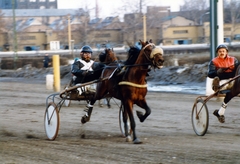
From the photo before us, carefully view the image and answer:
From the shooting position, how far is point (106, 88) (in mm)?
10320

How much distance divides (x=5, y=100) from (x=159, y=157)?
40.2 feet

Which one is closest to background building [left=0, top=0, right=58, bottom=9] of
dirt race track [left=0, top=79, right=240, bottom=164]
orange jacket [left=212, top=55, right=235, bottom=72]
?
dirt race track [left=0, top=79, right=240, bottom=164]

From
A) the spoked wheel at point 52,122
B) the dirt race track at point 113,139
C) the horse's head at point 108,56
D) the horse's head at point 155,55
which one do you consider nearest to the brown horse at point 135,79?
the horse's head at point 155,55

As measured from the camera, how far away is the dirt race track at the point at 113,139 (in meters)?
7.66

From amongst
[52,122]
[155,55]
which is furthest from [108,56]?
[155,55]

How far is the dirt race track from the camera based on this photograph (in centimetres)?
766

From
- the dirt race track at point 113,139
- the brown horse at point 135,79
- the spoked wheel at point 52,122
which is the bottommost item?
the dirt race track at point 113,139

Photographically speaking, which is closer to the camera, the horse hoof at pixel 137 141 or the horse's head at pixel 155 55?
the horse's head at pixel 155 55

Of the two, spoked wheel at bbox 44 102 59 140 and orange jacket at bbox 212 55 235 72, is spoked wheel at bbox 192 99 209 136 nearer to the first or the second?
orange jacket at bbox 212 55 235 72

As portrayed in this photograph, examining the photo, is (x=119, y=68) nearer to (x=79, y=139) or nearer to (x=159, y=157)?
(x=79, y=139)

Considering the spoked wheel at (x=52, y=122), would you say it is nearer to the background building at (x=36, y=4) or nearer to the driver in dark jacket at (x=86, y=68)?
the driver in dark jacket at (x=86, y=68)

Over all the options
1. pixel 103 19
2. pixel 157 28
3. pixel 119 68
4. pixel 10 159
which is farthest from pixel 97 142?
pixel 103 19

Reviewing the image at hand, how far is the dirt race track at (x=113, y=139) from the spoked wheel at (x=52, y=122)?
6.3 inches

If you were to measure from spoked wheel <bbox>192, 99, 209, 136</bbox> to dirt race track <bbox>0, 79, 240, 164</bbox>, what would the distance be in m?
0.16
